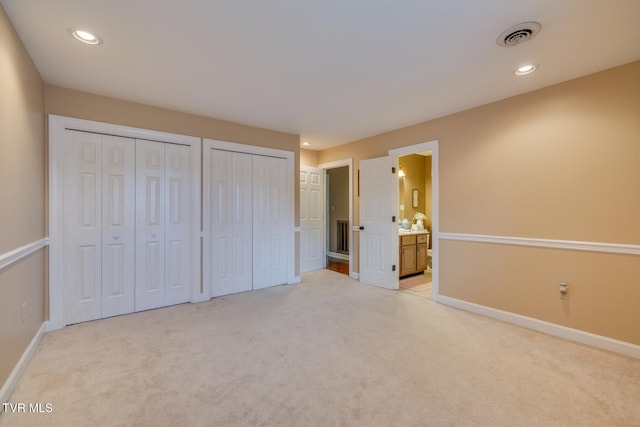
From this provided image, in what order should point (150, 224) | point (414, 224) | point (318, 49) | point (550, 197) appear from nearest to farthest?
point (318, 49) → point (550, 197) → point (150, 224) → point (414, 224)

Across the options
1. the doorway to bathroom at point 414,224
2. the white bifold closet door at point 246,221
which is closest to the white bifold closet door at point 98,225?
the white bifold closet door at point 246,221

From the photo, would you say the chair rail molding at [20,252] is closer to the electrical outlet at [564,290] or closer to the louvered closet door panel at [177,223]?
the louvered closet door panel at [177,223]

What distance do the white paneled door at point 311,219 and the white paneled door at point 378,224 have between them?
120 cm

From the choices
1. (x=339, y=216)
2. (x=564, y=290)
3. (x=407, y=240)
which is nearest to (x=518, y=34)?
(x=564, y=290)

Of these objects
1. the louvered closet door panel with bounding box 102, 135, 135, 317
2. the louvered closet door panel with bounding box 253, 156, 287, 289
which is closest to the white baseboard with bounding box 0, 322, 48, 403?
the louvered closet door panel with bounding box 102, 135, 135, 317

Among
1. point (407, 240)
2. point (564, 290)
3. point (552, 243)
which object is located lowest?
point (564, 290)

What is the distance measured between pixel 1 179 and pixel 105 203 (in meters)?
1.42

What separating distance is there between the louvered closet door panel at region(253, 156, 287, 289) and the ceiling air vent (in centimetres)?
312

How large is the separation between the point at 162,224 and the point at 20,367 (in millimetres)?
1725

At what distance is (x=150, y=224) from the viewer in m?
3.30

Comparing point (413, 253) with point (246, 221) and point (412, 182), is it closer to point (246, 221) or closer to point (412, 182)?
point (412, 182)

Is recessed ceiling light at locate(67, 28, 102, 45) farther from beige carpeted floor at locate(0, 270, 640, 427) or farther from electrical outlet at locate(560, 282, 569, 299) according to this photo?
electrical outlet at locate(560, 282, 569, 299)

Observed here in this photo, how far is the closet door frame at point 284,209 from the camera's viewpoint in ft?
12.0

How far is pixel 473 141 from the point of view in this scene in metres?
3.31
